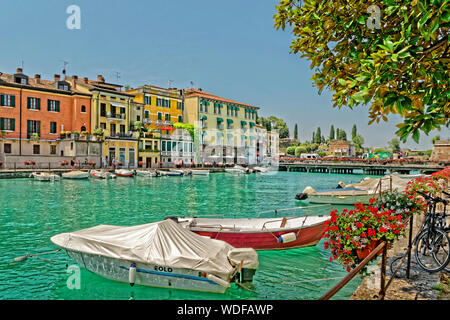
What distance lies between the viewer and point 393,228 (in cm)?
560

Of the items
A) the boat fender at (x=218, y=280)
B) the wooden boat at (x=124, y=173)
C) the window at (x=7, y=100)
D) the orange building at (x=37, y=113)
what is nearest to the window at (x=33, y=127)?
the orange building at (x=37, y=113)

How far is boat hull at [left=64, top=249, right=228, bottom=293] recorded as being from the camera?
27.9 ft

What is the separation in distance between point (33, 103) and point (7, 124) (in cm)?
483

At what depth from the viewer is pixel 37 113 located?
49750 mm

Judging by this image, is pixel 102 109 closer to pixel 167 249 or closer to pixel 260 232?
pixel 260 232

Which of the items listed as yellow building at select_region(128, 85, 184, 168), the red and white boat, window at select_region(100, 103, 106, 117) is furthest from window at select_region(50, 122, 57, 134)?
the red and white boat

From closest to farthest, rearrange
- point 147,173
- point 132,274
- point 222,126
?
1. point 132,274
2. point 147,173
3. point 222,126

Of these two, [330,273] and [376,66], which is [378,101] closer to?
[376,66]

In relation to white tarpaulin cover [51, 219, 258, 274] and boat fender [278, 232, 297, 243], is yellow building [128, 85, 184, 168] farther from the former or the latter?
white tarpaulin cover [51, 219, 258, 274]

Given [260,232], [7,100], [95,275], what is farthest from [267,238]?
[7,100]

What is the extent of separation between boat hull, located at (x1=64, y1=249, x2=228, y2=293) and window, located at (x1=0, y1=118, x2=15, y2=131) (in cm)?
4600

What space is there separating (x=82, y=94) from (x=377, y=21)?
5599cm

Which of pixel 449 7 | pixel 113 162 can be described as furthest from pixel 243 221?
pixel 113 162

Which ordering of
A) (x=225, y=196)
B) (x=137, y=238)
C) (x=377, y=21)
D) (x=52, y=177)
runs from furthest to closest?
(x=52, y=177) → (x=225, y=196) → (x=137, y=238) → (x=377, y=21)
